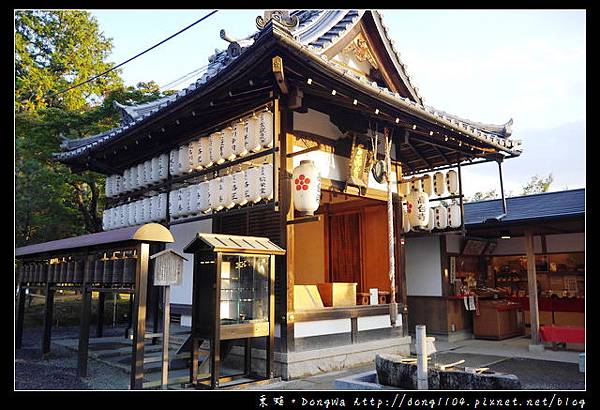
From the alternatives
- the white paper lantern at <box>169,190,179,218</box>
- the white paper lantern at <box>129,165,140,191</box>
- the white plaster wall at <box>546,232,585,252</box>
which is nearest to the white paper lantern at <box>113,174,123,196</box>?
the white paper lantern at <box>129,165,140,191</box>

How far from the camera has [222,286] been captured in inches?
301

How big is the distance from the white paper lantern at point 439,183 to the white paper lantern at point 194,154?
5.96m

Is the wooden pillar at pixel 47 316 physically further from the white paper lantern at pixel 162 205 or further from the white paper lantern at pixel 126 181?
the white paper lantern at pixel 126 181

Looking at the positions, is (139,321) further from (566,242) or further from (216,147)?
(566,242)

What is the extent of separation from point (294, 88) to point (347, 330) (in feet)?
15.9

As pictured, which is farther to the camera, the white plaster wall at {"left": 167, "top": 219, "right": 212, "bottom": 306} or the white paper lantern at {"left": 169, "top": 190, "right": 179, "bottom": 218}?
the white plaster wall at {"left": 167, "top": 219, "right": 212, "bottom": 306}

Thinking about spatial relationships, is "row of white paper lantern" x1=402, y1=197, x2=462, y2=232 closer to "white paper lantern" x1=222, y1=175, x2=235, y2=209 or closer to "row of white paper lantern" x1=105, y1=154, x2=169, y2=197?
"white paper lantern" x1=222, y1=175, x2=235, y2=209

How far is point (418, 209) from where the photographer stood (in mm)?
11445

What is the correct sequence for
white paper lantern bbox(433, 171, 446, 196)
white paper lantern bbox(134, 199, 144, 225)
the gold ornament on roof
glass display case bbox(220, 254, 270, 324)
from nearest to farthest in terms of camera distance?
1. glass display case bbox(220, 254, 270, 324)
2. the gold ornament on roof
3. white paper lantern bbox(433, 171, 446, 196)
4. white paper lantern bbox(134, 199, 144, 225)

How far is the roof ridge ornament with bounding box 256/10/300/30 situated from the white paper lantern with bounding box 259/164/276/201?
7.75ft

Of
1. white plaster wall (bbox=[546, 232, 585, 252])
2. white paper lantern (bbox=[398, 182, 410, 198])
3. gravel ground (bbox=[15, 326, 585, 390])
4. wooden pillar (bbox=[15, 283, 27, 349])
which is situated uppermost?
white paper lantern (bbox=[398, 182, 410, 198])

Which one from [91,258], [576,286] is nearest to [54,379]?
[91,258]

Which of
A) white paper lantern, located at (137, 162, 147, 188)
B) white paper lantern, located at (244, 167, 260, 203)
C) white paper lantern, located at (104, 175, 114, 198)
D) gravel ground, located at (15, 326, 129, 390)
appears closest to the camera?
gravel ground, located at (15, 326, 129, 390)

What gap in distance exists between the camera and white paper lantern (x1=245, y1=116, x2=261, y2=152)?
28.0 feet
